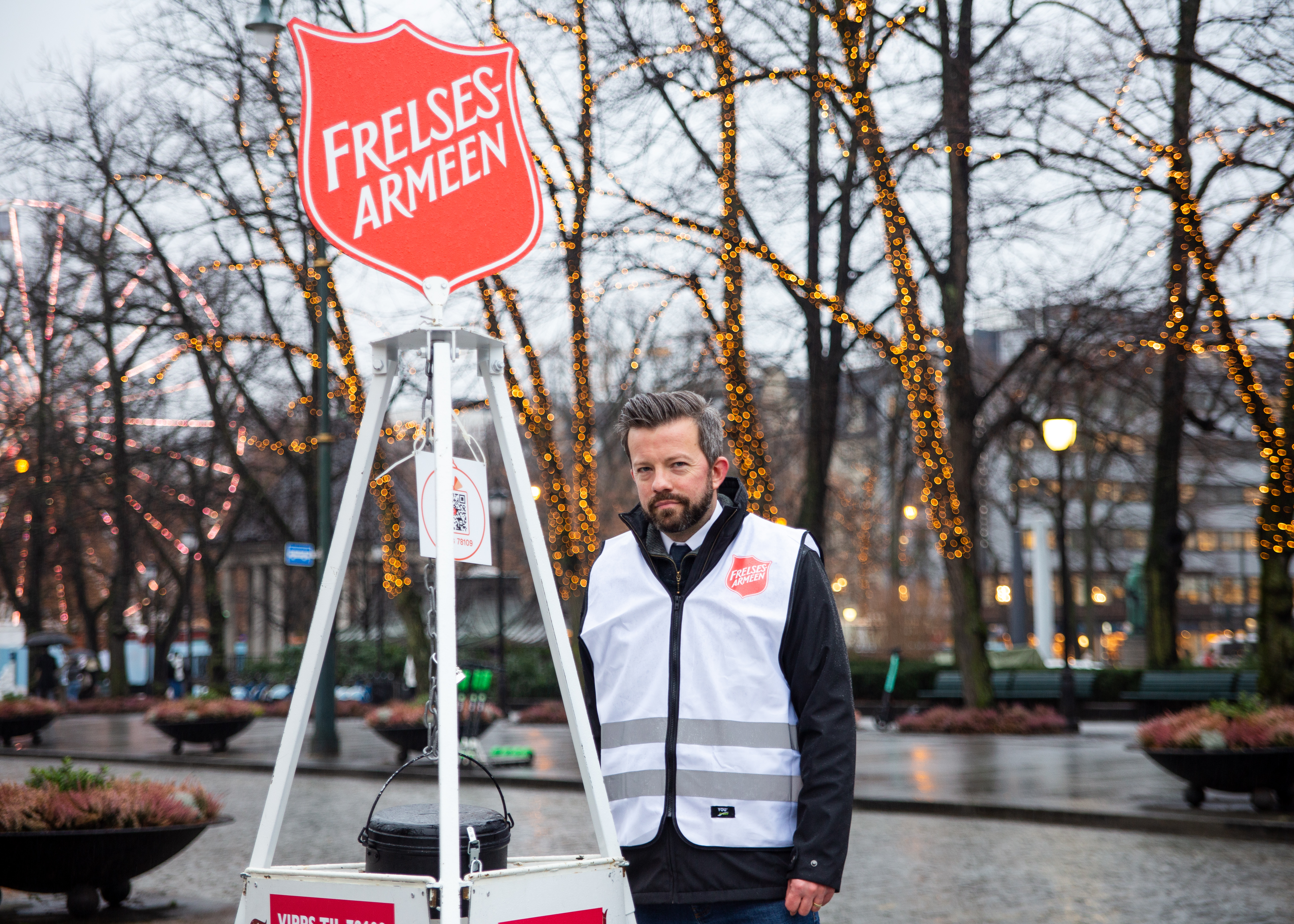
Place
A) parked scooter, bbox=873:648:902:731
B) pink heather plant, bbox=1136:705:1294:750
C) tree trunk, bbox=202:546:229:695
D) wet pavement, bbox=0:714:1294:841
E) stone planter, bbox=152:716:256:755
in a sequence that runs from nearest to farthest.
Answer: pink heather plant, bbox=1136:705:1294:750
wet pavement, bbox=0:714:1294:841
stone planter, bbox=152:716:256:755
parked scooter, bbox=873:648:902:731
tree trunk, bbox=202:546:229:695

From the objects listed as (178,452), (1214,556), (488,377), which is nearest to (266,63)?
(178,452)

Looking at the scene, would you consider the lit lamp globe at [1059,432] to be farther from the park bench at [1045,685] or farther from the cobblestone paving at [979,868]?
the park bench at [1045,685]

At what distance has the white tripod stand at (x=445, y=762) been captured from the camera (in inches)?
118

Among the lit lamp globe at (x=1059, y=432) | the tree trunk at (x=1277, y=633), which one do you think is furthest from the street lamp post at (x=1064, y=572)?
the tree trunk at (x=1277, y=633)

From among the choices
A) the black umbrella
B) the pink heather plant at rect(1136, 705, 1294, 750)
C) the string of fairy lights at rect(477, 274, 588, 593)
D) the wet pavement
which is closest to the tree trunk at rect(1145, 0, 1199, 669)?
the wet pavement

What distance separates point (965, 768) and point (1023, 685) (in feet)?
37.0

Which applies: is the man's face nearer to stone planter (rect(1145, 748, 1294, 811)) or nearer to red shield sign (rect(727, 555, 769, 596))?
red shield sign (rect(727, 555, 769, 596))

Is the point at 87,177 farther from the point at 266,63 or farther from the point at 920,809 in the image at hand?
the point at 920,809

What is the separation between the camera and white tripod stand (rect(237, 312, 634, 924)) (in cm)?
300

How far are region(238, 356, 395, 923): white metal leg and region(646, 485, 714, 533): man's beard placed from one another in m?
0.72

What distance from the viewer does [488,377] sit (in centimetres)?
360

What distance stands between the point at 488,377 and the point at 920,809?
10.8 m

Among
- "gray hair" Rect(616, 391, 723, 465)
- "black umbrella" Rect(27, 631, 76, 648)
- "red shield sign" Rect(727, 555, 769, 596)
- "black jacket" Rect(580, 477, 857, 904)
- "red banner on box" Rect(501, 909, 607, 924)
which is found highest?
"gray hair" Rect(616, 391, 723, 465)

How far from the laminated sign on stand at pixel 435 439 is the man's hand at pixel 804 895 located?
1.37ft
